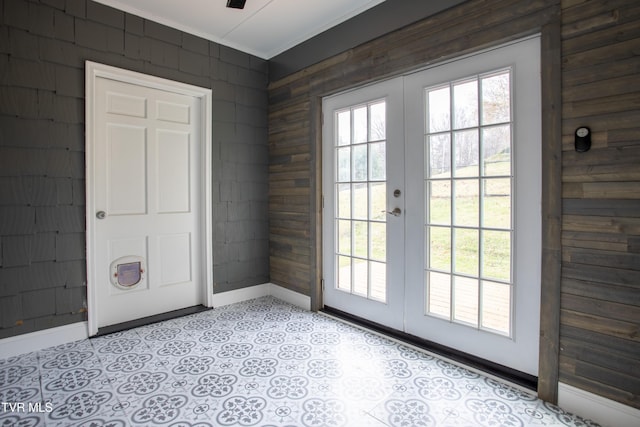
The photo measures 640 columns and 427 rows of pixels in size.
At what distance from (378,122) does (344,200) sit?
0.76 metres

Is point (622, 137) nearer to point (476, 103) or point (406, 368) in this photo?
point (476, 103)

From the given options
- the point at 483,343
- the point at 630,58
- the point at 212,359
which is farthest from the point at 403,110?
the point at 212,359

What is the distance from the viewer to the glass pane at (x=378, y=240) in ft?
8.93

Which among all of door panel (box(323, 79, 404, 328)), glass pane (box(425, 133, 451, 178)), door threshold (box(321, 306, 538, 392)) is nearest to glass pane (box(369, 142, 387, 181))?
door panel (box(323, 79, 404, 328))

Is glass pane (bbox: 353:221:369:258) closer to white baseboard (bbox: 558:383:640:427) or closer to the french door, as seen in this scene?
the french door

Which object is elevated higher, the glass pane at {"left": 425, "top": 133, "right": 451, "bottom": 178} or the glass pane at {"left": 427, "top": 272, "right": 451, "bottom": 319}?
the glass pane at {"left": 425, "top": 133, "right": 451, "bottom": 178}

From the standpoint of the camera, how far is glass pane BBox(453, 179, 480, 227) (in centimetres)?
218

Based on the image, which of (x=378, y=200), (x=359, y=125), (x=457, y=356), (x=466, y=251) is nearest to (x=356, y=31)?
(x=359, y=125)

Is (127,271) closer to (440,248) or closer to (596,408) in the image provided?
(440,248)

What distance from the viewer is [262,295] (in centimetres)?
381

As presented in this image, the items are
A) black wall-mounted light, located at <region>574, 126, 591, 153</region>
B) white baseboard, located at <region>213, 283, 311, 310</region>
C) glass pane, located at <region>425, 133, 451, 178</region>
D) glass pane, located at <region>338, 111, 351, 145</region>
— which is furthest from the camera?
white baseboard, located at <region>213, 283, 311, 310</region>

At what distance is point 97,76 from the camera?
271 centimetres

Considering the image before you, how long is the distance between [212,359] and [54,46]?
103 inches

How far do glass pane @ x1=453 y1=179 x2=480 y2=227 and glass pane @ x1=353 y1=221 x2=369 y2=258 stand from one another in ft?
2.67
